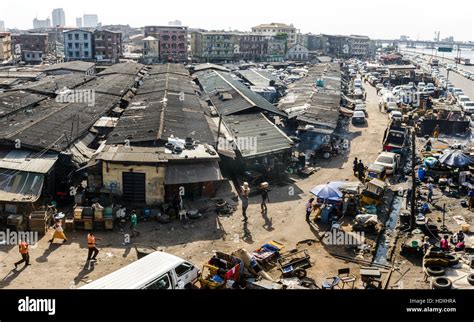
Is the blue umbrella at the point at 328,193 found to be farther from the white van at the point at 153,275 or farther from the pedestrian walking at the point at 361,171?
the white van at the point at 153,275

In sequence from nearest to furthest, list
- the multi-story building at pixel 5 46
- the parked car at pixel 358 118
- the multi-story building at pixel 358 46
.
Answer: the parked car at pixel 358 118 < the multi-story building at pixel 5 46 < the multi-story building at pixel 358 46

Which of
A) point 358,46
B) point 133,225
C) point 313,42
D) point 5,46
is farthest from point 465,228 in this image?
point 358,46

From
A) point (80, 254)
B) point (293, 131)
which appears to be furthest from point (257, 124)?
point (80, 254)

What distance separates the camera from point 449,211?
71.3 ft

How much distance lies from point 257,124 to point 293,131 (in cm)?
563

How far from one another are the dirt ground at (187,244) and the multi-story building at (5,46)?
8406 centimetres

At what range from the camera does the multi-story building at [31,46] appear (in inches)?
3533

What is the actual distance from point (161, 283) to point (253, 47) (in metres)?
101

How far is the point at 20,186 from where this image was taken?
1914 cm

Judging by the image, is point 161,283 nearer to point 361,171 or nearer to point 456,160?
point 361,171

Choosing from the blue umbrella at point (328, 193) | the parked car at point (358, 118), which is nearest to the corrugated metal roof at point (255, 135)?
the blue umbrella at point (328, 193)

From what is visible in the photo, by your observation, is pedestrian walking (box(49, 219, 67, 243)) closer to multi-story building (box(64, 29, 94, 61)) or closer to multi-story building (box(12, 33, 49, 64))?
multi-story building (box(64, 29, 94, 61))

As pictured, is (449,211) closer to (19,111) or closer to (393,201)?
(393,201)

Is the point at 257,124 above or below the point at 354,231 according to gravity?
above
